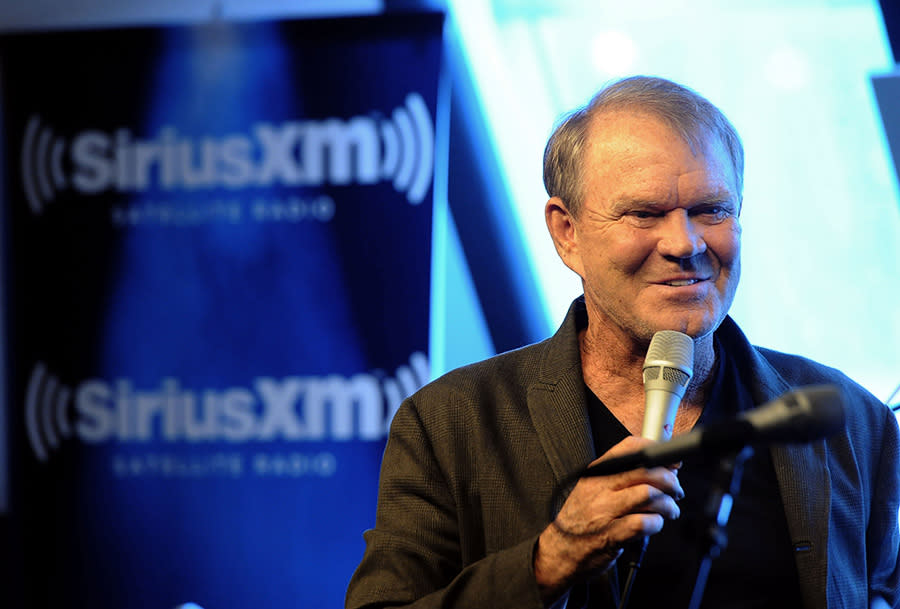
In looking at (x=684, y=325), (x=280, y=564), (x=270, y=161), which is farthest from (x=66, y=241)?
(x=684, y=325)

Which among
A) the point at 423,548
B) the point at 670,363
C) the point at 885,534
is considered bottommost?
the point at 885,534

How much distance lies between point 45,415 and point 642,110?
2414mm

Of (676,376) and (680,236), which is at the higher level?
(680,236)

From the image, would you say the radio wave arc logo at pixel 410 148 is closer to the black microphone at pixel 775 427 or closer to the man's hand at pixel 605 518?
the man's hand at pixel 605 518

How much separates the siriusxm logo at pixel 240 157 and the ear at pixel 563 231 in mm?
1271

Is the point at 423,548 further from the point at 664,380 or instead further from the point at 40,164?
the point at 40,164

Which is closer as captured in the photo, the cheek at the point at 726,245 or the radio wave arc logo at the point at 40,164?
the cheek at the point at 726,245

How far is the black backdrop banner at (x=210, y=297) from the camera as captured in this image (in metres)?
3.05

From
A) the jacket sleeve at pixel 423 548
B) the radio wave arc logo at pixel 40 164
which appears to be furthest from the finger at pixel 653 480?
the radio wave arc logo at pixel 40 164

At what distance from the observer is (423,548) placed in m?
1.60

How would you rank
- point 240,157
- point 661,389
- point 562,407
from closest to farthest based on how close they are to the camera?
point 661,389
point 562,407
point 240,157

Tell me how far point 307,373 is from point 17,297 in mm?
1045

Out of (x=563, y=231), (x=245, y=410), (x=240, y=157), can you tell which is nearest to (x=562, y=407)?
(x=563, y=231)

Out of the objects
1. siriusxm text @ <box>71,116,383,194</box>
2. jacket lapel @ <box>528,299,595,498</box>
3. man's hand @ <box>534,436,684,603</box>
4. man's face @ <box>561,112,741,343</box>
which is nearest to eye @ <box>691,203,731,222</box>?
man's face @ <box>561,112,741,343</box>
